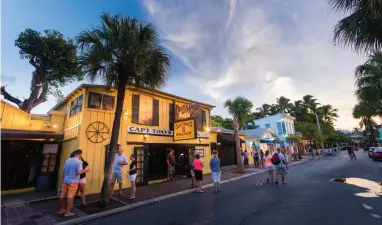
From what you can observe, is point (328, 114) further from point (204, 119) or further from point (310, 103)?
point (204, 119)

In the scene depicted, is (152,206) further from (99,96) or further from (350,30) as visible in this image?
(350,30)

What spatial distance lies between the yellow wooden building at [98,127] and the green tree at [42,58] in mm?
4074

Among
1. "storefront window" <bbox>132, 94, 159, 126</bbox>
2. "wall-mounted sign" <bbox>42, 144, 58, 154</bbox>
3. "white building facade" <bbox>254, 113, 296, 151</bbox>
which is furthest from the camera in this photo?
"white building facade" <bbox>254, 113, 296, 151</bbox>

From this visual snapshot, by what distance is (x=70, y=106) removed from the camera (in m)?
11.6

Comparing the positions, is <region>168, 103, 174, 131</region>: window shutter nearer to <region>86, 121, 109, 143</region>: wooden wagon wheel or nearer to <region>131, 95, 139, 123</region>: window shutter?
<region>131, 95, 139, 123</region>: window shutter

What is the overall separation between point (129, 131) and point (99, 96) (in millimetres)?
2443

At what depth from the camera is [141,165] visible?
1109cm

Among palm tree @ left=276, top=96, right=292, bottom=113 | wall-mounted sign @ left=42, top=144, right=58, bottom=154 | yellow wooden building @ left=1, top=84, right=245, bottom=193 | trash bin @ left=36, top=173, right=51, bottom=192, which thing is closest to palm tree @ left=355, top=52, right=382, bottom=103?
yellow wooden building @ left=1, top=84, right=245, bottom=193

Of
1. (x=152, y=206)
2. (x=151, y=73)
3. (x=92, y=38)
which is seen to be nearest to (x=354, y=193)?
(x=152, y=206)

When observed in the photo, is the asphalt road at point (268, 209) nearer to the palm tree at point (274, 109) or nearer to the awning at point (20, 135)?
the awning at point (20, 135)

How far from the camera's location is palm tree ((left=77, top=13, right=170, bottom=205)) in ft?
24.3

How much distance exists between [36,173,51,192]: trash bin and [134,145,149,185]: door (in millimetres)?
4462

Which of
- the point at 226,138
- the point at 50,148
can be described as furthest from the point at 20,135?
the point at 226,138

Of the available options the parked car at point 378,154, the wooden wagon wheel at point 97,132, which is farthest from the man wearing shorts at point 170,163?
the parked car at point 378,154
